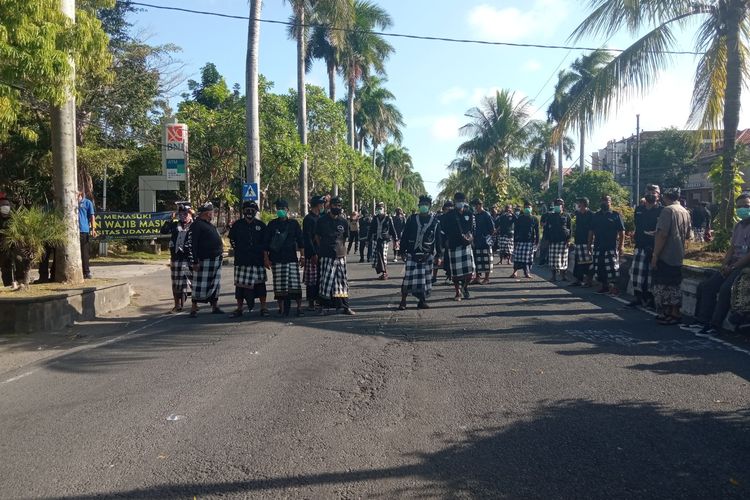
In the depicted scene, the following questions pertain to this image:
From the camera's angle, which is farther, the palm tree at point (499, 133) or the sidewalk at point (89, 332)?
the palm tree at point (499, 133)

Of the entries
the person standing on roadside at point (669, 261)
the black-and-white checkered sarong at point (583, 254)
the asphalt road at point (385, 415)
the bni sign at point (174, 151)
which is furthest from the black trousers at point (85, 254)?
the person standing on roadside at point (669, 261)

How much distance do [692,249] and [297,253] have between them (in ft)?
33.5

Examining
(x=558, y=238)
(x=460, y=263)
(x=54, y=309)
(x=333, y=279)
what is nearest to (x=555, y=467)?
(x=333, y=279)

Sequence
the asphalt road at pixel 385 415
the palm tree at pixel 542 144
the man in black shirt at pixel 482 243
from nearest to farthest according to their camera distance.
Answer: the asphalt road at pixel 385 415 < the man in black shirt at pixel 482 243 < the palm tree at pixel 542 144

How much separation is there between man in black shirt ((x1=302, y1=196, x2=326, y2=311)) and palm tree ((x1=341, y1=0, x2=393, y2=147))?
27.8 metres

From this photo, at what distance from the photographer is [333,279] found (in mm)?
10273

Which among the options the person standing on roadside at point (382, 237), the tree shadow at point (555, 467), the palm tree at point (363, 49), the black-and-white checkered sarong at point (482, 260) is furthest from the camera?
the palm tree at point (363, 49)

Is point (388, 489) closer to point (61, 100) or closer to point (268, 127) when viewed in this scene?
point (61, 100)

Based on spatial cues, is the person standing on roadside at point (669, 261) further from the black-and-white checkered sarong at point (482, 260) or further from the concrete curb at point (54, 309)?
the concrete curb at point (54, 309)

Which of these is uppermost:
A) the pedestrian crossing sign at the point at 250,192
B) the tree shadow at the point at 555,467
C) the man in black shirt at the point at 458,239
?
the pedestrian crossing sign at the point at 250,192

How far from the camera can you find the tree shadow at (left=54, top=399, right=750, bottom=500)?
3.88 meters

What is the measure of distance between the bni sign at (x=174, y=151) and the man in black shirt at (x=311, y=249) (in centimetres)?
1332

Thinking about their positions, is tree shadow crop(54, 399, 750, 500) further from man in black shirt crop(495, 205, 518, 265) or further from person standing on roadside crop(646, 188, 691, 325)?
man in black shirt crop(495, 205, 518, 265)

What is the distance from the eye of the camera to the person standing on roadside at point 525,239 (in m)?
15.8
